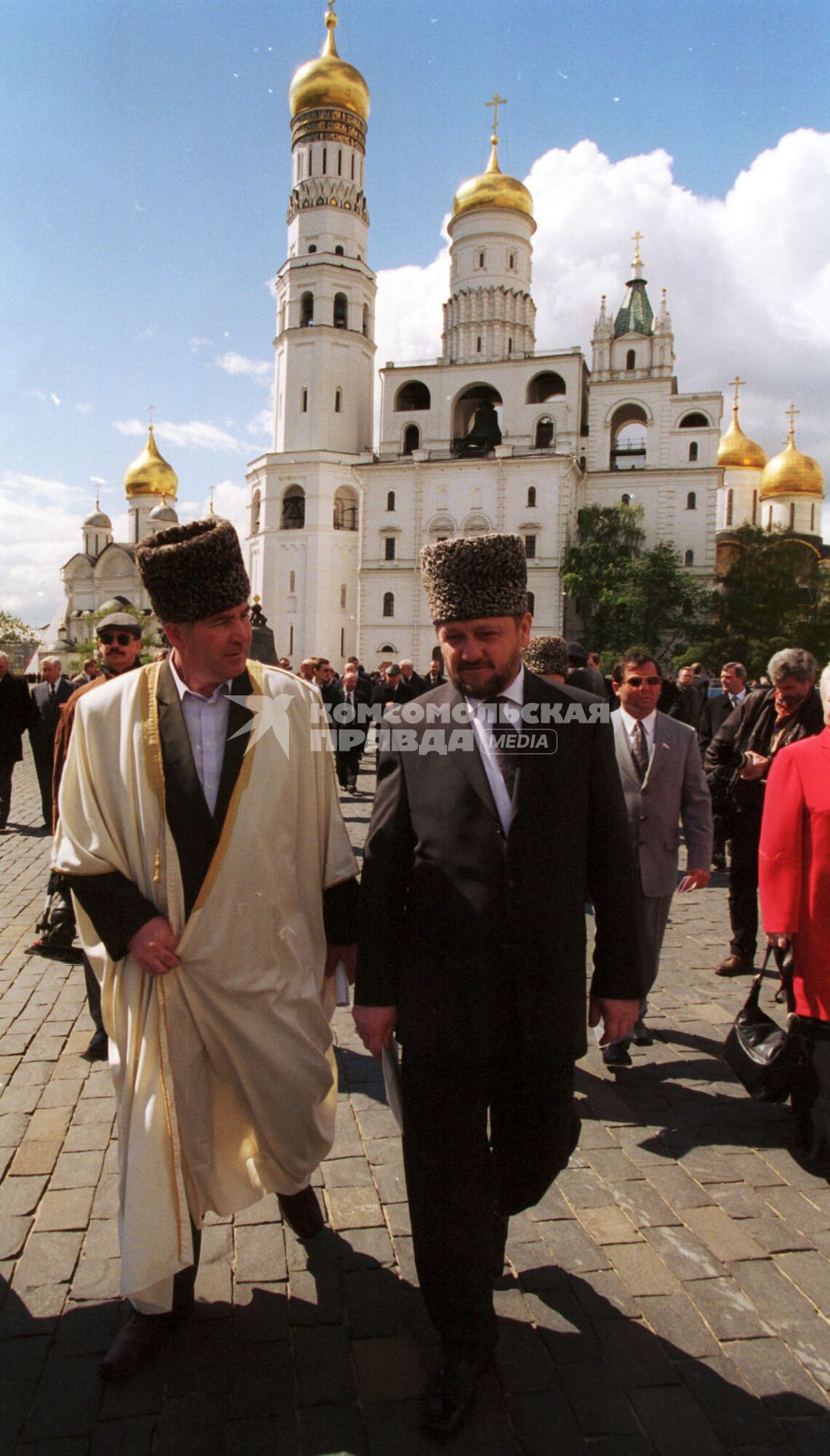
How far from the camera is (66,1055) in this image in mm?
4219

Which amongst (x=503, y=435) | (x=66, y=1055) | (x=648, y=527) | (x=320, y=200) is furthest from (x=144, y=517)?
(x=66, y=1055)

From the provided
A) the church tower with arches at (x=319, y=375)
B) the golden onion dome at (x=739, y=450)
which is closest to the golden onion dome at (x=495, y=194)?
the church tower with arches at (x=319, y=375)

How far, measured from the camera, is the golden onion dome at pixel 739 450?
60.8 meters

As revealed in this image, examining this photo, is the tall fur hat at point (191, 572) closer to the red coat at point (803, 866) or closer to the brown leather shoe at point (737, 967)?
the red coat at point (803, 866)

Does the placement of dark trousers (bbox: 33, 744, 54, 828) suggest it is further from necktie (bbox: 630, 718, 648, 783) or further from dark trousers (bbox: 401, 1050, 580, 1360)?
dark trousers (bbox: 401, 1050, 580, 1360)

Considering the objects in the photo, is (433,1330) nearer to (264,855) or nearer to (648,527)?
(264,855)

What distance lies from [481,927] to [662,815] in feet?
7.95

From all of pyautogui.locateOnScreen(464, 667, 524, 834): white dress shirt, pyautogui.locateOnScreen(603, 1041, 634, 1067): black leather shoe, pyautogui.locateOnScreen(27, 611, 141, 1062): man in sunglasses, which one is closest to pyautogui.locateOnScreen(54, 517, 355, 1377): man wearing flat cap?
pyautogui.locateOnScreen(464, 667, 524, 834): white dress shirt

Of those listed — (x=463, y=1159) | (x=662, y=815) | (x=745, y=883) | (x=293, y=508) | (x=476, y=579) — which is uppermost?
(x=293, y=508)

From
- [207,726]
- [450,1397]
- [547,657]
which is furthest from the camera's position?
[547,657]

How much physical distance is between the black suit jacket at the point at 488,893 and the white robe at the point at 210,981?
9.8 inches

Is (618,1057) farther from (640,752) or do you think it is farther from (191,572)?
(191,572)

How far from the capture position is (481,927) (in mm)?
2203

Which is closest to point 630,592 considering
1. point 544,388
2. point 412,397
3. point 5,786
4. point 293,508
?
point 544,388
